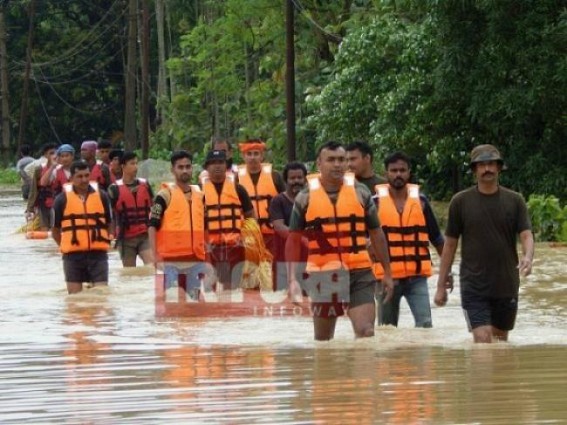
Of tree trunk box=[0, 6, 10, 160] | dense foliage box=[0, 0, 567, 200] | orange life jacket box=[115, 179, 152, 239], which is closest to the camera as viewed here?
orange life jacket box=[115, 179, 152, 239]

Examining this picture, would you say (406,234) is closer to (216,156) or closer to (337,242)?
(337,242)

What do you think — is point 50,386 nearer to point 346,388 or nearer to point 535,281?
point 346,388

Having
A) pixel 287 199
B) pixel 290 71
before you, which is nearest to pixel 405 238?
pixel 287 199

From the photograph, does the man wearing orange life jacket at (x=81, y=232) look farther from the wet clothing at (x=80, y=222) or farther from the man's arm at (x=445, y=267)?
the man's arm at (x=445, y=267)

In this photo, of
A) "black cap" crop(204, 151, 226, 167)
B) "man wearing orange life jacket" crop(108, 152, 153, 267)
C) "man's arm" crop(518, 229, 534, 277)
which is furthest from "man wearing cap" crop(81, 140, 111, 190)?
"man's arm" crop(518, 229, 534, 277)

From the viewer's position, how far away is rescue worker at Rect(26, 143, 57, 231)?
94.7 ft

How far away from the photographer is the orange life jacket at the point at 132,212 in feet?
65.4

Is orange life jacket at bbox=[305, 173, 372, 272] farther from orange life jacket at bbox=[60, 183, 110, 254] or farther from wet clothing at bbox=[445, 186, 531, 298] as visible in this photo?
orange life jacket at bbox=[60, 183, 110, 254]

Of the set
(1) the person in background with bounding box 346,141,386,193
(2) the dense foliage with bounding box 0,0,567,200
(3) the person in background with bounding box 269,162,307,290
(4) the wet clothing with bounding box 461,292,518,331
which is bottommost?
(4) the wet clothing with bounding box 461,292,518,331

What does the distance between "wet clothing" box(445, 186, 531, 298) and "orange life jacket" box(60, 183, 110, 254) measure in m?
6.45

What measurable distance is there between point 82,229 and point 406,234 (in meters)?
4.97

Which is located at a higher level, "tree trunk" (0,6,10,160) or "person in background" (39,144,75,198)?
"tree trunk" (0,6,10,160)

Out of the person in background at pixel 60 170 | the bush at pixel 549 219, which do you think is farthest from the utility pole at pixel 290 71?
the bush at pixel 549 219

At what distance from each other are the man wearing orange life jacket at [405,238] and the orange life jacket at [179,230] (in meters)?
3.47
